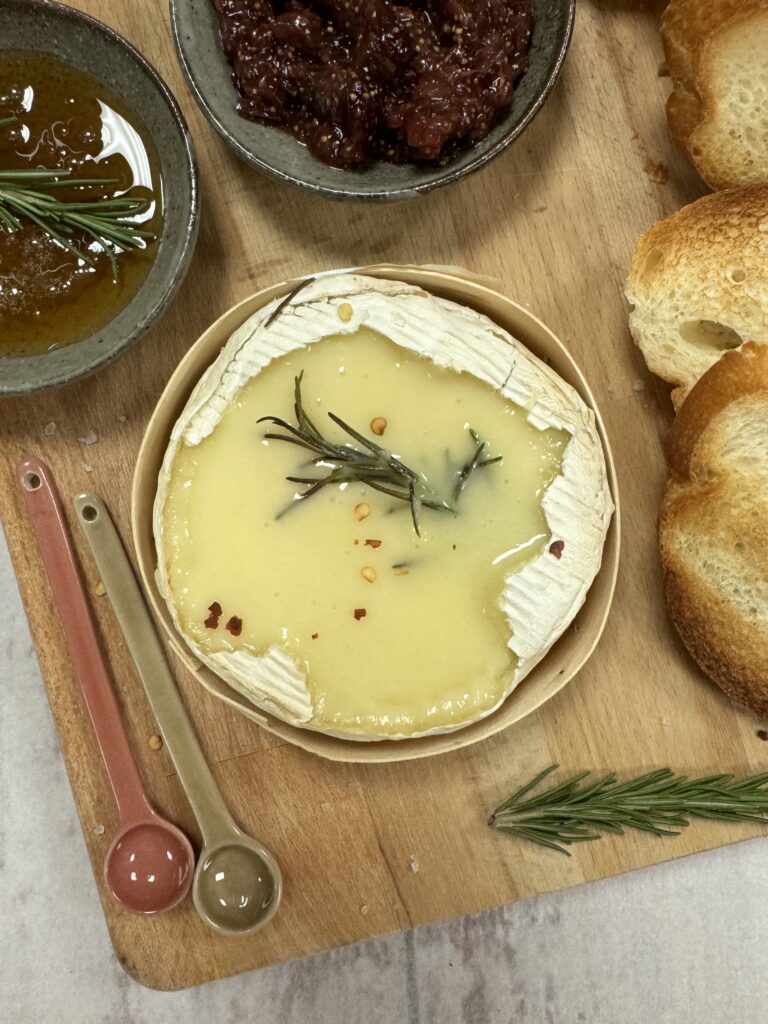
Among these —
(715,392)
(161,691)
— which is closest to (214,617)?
(161,691)

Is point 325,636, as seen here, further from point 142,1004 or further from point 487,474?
point 142,1004

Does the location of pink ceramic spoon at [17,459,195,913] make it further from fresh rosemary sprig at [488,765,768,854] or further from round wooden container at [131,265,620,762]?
fresh rosemary sprig at [488,765,768,854]

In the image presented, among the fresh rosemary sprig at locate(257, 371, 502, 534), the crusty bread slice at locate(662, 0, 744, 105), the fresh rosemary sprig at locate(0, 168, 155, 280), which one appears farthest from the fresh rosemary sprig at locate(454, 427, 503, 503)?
the crusty bread slice at locate(662, 0, 744, 105)

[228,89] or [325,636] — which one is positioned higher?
[228,89]

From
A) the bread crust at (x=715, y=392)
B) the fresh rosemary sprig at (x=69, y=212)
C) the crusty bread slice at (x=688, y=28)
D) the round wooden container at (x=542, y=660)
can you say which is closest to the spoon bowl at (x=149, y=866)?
the round wooden container at (x=542, y=660)

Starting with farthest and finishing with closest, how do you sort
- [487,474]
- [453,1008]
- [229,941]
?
1. [453,1008]
2. [229,941]
3. [487,474]

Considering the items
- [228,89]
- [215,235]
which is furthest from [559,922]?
[228,89]

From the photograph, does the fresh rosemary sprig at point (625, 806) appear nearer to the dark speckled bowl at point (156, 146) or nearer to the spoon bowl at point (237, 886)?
the spoon bowl at point (237, 886)

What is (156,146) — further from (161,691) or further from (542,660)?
(542,660)
